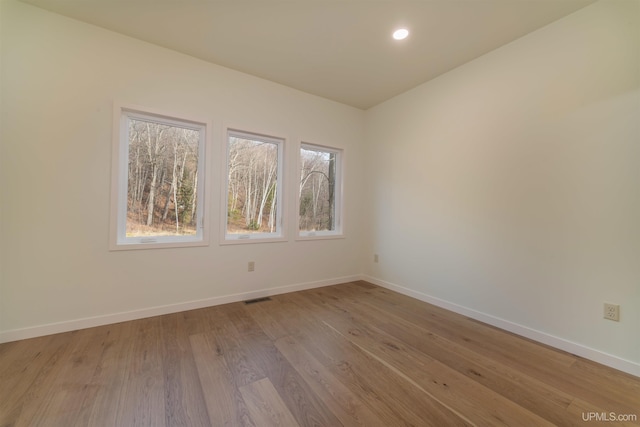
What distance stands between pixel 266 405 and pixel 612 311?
2419 mm

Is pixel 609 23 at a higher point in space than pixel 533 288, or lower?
higher

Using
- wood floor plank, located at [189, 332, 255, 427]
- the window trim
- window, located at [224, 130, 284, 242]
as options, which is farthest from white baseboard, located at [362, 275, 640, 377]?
the window trim

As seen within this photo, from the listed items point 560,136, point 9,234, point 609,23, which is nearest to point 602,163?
point 560,136

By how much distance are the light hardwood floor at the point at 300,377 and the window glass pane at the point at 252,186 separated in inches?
44.4

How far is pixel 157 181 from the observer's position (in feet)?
8.02

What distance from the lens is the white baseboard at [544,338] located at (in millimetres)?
1656

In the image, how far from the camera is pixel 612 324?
67.3 inches

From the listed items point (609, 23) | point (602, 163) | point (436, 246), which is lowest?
point (436, 246)

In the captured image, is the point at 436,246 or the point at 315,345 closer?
the point at 315,345

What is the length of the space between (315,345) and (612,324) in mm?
2127

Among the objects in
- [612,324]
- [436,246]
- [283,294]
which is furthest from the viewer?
[283,294]

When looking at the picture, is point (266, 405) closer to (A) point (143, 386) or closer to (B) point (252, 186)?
(A) point (143, 386)

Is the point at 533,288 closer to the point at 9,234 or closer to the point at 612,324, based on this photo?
the point at 612,324

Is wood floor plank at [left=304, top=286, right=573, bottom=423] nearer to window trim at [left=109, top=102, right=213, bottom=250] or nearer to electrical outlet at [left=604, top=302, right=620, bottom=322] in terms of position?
electrical outlet at [left=604, top=302, right=620, bottom=322]
